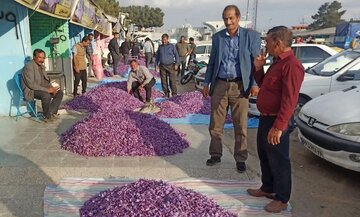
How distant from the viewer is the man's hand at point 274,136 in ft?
10.1

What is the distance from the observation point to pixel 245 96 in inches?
165

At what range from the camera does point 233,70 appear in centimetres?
411

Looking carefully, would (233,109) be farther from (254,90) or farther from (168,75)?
(168,75)

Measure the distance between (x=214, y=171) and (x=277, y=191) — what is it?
1.16 m

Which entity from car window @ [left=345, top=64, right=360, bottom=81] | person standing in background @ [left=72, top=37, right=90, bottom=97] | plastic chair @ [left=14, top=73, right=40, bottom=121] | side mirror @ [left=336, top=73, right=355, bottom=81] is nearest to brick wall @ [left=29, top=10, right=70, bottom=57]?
person standing in background @ [left=72, top=37, right=90, bottom=97]

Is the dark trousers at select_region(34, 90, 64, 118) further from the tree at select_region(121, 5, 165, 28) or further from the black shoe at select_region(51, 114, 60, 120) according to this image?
the tree at select_region(121, 5, 165, 28)

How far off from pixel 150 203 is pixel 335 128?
2.78 m

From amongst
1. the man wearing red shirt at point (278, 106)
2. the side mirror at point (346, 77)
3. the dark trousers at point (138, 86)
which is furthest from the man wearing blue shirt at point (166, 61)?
the man wearing red shirt at point (278, 106)

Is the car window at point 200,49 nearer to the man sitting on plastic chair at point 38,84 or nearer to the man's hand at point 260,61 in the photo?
the man sitting on plastic chair at point 38,84

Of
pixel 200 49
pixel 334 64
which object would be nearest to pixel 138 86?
pixel 334 64

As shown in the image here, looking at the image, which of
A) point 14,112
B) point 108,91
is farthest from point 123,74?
point 14,112

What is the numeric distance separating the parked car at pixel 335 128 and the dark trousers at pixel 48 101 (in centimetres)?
474

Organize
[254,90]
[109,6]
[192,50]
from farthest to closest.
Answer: [109,6] → [192,50] → [254,90]

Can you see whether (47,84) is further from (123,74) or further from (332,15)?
(332,15)
